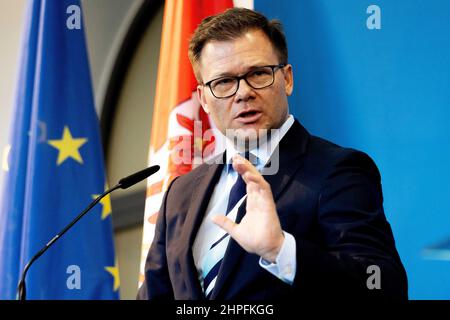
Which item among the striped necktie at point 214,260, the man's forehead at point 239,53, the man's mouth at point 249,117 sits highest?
the man's forehead at point 239,53

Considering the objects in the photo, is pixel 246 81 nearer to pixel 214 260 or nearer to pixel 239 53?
pixel 239 53

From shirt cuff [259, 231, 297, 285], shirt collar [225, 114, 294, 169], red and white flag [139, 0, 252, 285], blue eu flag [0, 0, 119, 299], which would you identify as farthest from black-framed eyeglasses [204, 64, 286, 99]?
blue eu flag [0, 0, 119, 299]

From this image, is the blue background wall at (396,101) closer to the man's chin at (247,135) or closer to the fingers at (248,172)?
the man's chin at (247,135)

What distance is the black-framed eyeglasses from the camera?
5.46 ft

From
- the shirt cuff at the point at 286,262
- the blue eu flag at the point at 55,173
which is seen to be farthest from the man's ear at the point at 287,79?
the blue eu flag at the point at 55,173

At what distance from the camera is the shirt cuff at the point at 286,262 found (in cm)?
129

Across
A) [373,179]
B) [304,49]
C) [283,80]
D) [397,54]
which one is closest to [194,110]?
[304,49]

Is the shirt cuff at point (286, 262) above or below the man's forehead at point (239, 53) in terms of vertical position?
below

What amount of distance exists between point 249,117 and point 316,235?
0.35 meters

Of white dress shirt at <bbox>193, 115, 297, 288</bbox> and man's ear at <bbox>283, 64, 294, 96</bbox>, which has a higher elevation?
man's ear at <bbox>283, 64, 294, 96</bbox>

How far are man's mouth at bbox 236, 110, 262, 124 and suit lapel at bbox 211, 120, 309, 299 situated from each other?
86 millimetres

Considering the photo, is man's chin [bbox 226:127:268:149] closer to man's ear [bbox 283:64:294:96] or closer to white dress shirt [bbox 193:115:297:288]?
white dress shirt [bbox 193:115:297:288]

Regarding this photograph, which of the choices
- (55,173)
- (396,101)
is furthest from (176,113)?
(396,101)

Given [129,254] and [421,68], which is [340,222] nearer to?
[421,68]
